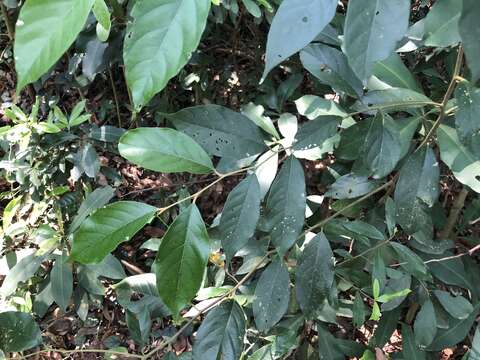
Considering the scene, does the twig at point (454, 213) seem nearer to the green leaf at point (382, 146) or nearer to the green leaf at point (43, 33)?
the green leaf at point (382, 146)

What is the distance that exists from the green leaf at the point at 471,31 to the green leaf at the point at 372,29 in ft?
0.23

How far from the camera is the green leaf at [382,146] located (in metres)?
0.90

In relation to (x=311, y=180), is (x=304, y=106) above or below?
above

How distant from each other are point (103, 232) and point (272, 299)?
0.58 m

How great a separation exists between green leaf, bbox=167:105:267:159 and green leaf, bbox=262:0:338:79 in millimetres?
524

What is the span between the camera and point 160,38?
0.42 m

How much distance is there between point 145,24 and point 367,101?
25.3 inches

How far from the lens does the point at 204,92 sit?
2293 mm

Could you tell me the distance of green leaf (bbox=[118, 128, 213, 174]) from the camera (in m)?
0.76

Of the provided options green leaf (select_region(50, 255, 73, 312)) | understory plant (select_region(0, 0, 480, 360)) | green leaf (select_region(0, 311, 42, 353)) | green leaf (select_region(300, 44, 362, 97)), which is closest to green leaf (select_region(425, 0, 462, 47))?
understory plant (select_region(0, 0, 480, 360))

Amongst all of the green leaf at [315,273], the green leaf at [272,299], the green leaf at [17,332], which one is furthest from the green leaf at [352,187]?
the green leaf at [17,332]

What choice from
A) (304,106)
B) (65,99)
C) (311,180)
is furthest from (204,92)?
(304,106)

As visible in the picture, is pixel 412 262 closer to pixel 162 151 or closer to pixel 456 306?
pixel 456 306

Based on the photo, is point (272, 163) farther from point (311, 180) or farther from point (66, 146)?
point (311, 180)
